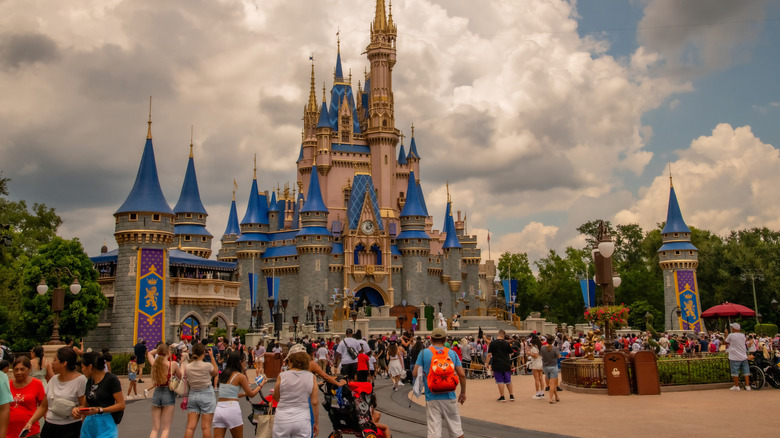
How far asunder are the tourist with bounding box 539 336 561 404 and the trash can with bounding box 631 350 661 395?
199 cm

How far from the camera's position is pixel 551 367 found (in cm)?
1614

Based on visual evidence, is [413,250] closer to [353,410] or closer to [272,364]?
[272,364]

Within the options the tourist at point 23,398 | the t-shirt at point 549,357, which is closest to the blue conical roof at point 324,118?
the t-shirt at point 549,357

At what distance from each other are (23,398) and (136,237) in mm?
33382

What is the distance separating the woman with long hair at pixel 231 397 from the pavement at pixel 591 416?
3.80 meters

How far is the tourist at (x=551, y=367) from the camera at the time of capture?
626 inches

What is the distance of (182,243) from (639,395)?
53.4 m

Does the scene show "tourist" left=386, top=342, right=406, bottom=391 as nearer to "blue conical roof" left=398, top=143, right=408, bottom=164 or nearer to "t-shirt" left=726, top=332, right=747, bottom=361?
"t-shirt" left=726, top=332, right=747, bottom=361

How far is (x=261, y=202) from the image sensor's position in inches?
2852

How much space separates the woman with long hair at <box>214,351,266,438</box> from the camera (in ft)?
29.7

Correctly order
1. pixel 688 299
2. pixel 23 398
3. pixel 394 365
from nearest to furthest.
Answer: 1. pixel 23 398
2. pixel 394 365
3. pixel 688 299

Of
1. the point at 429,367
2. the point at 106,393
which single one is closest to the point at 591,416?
the point at 429,367

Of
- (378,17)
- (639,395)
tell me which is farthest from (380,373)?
(378,17)

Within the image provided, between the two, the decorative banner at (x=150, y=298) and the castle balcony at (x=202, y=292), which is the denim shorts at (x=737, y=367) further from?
the castle balcony at (x=202, y=292)
